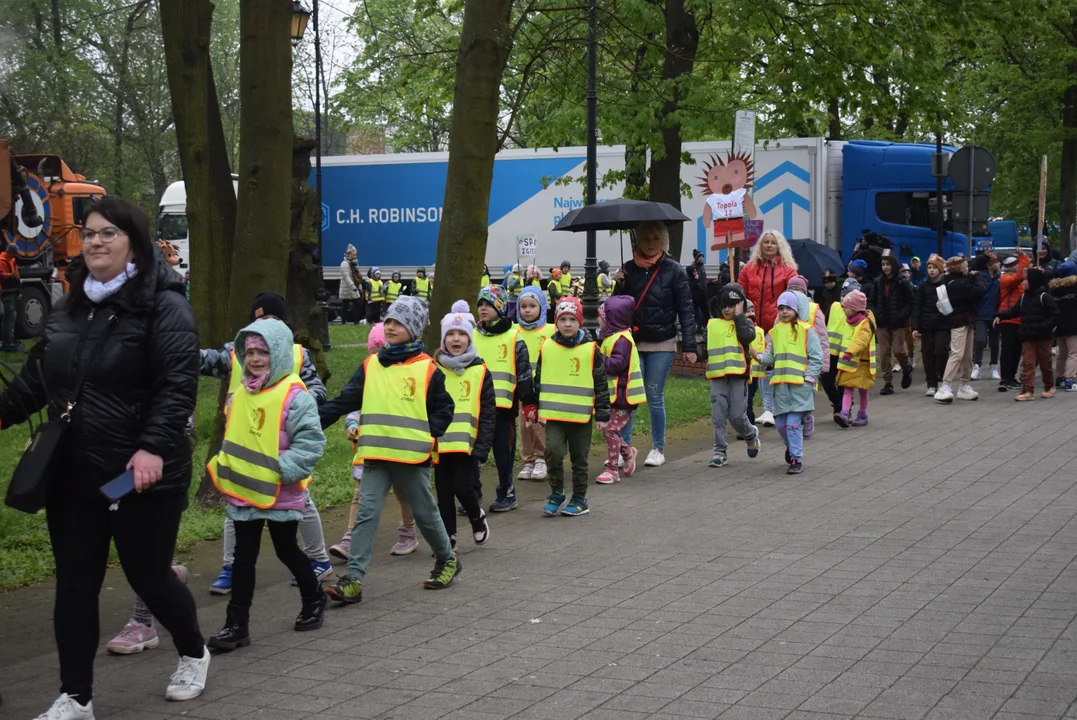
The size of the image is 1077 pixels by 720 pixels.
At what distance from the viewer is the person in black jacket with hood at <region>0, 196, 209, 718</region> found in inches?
205

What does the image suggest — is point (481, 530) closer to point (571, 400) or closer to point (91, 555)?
→ point (571, 400)

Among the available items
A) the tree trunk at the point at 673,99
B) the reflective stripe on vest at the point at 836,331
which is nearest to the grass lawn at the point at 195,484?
the reflective stripe on vest at the point at 836,331

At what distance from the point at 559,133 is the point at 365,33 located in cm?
542

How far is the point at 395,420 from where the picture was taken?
747 centimetres

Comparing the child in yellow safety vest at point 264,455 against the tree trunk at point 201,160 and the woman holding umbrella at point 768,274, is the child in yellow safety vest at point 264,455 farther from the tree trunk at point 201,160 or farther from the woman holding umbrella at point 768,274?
the tree trunk at point 201,160

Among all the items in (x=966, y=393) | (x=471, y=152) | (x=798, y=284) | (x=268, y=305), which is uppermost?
(x=471, y=152)

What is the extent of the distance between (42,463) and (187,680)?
1.18 meters

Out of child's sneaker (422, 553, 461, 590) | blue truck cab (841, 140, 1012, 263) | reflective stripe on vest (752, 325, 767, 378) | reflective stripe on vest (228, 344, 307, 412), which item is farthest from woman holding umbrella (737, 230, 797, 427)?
blue truck cab (841, 140, 1012, 263)

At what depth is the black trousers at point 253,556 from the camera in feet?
21.4

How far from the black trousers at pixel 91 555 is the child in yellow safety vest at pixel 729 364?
7367 millimetres

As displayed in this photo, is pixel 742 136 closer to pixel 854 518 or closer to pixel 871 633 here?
pixel 854 518

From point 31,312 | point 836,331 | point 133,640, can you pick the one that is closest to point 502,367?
point 133,640

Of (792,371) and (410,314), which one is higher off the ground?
(410,314)

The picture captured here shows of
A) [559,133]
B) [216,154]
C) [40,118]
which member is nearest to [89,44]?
[40,118]
